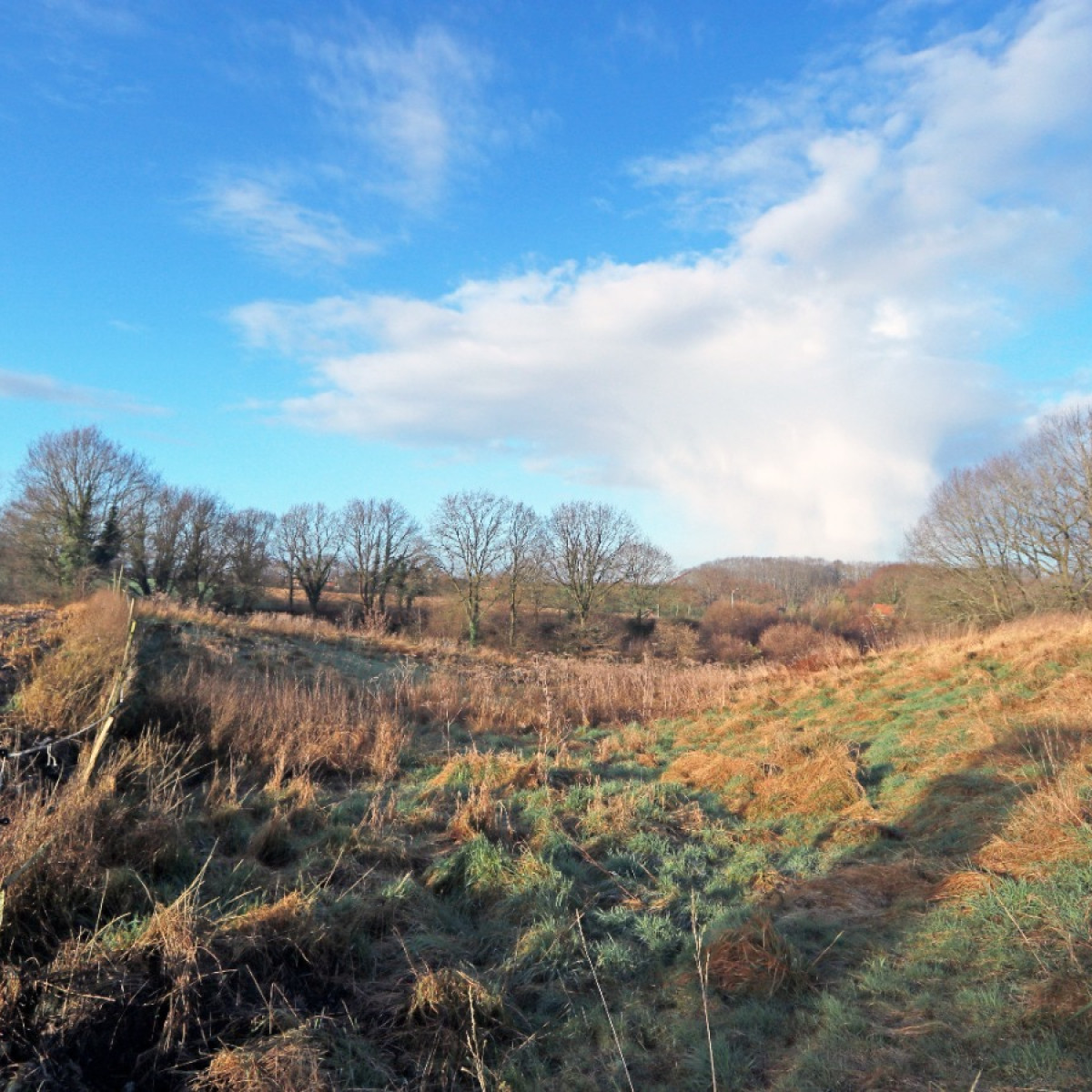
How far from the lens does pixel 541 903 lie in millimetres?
4984

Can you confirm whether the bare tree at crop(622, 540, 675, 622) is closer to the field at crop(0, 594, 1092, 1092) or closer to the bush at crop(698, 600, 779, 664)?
the bush at crop(698, 600, 779, 664)

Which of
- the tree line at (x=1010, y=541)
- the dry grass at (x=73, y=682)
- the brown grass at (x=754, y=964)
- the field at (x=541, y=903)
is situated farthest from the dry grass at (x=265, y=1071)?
the tree line at (x=1010, y=541)

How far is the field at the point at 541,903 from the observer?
3.11 metres

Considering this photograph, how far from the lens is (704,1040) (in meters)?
3.49

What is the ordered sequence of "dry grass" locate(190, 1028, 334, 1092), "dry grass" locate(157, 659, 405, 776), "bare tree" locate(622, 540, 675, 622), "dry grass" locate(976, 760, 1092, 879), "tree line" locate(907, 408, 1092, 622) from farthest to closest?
"bare tree" locate(622, 540, 675, 622)
"tree line" locate(907, 408, 1092, 622)
"dry grass" locate(157, 659, 405, 776)
"dry grass" locate(976, 760, 1092, 879)
"dry grass" locate(190, 1028, 334, 1092)

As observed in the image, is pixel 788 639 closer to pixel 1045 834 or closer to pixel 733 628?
pixel 733 628

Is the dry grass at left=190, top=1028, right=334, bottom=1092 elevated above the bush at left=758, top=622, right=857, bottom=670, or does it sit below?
below

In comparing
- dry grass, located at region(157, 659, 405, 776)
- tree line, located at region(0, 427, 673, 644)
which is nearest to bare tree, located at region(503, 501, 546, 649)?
tree line, located at region(0, 427, 673, 644)

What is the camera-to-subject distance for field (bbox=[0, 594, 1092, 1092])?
3.11m

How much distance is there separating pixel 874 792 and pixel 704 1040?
15.1ft

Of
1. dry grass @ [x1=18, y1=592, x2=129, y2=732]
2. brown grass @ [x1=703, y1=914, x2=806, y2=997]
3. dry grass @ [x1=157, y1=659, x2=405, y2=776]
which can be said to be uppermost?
dry grass @ [x1=18, y1=592, x2=129, y2=732]

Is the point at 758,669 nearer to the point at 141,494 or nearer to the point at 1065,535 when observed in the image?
the point at 1065,535

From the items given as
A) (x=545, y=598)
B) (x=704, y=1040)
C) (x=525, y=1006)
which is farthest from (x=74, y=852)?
(x=545, y=598)

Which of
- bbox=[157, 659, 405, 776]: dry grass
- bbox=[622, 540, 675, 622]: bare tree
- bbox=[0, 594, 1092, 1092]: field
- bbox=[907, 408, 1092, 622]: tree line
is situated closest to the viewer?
bbox=[0, 594, 1092, 1092]: field
